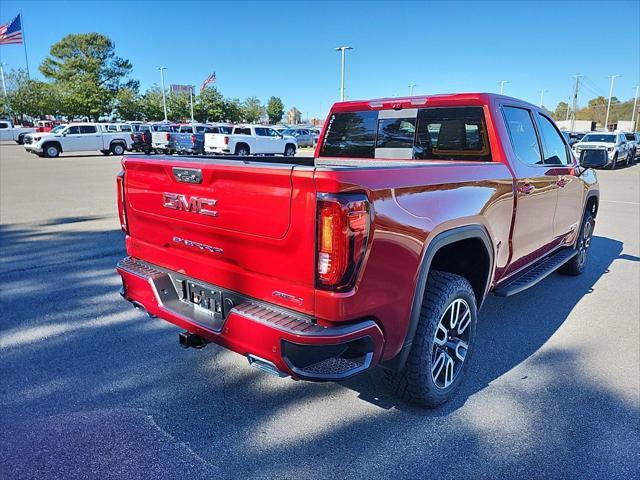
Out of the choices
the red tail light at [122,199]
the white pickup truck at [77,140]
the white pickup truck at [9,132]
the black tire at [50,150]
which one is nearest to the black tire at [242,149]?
the white pickup truck at [77,140]

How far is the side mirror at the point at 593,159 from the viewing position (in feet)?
16.2

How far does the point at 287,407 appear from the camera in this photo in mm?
2908

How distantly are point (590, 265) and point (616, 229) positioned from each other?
3.17 meters

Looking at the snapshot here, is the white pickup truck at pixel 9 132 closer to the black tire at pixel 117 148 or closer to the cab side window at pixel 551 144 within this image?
the black tire at pixel 117 148

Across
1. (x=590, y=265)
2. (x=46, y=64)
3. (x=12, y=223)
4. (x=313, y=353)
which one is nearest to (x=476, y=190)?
(x=313, y=353)

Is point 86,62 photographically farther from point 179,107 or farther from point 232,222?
point 232,222

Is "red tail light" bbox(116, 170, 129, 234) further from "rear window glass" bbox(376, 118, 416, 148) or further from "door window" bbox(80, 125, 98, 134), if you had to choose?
"door window" bbox(80, 125, 98, 134)

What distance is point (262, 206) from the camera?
2258 millimetres

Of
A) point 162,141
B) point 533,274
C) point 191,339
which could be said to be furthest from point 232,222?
point 162,141

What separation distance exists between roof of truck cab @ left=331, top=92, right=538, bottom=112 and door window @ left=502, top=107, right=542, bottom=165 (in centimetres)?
11

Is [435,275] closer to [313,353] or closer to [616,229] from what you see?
[313,353]

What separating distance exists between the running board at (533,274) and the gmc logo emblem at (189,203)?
2.30 m

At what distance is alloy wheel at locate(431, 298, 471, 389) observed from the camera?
2.87 metres

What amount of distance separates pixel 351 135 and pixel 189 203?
87.9 inches
